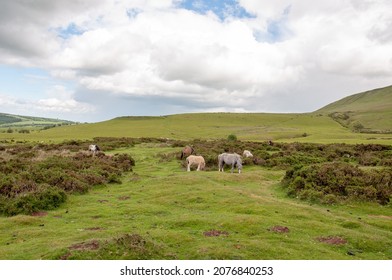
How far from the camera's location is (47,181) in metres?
23.5

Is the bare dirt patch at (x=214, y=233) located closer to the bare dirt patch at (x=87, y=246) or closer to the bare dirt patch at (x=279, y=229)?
the bare dirt patch at (x=279, y=229)

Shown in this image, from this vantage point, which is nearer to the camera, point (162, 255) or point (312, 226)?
point (162, 255)

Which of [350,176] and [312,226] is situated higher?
[350,176]

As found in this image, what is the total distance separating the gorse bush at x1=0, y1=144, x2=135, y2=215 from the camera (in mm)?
19281

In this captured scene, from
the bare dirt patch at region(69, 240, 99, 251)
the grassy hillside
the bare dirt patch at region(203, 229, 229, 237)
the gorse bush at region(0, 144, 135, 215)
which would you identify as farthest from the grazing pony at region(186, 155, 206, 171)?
the grassy hillside

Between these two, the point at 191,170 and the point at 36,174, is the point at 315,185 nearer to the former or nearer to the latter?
the point at 191,170

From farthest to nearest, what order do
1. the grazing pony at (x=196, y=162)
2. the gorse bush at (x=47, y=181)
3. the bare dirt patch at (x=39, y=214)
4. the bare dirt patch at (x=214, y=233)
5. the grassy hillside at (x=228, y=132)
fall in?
the grassy hillside at (x=228, y=132), the grazing pony at (x=196, y=162), the gorse bush at (x=47, y=181), the bare dirt patch at (x=39, y=214), the bare dirt patch at (x=214, y=233)

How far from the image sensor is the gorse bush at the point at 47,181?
1928 cm

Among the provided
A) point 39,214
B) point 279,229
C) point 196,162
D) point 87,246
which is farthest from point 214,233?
point 196,162

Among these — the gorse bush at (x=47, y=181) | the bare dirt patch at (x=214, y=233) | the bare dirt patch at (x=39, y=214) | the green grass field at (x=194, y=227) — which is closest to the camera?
the green grass field at (x=194, y=227)

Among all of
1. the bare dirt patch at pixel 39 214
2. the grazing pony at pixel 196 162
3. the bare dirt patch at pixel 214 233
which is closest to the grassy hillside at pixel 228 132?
the grazing pony at pixel 196 162

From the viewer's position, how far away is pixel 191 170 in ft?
112

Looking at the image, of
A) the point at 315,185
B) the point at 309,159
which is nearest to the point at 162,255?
the point at 315,185

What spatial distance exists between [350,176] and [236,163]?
11.5 metres
